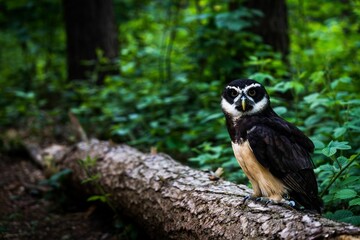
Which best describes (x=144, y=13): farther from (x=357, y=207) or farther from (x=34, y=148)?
(x=357, y=207)

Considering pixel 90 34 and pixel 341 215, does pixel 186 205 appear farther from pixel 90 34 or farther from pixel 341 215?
pixel 90 34

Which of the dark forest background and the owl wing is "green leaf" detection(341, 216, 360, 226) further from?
the dark forest background

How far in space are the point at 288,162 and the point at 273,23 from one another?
158 inches

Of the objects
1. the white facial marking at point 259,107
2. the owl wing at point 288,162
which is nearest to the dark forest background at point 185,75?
the owl wing at point 288,162

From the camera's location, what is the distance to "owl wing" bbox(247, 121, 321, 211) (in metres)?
2.98

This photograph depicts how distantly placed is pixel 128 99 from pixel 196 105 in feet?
3.70

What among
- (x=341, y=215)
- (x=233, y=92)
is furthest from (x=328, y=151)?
(x=233, y=92)

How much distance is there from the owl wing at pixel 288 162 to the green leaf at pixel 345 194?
0.22 metres

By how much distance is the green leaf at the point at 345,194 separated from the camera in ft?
8.94

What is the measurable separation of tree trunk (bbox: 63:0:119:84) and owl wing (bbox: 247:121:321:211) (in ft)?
19.0

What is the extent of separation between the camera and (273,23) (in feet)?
21.4

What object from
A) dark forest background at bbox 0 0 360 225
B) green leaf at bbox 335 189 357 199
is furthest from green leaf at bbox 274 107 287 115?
green leaf at bbox 335 189 357 199

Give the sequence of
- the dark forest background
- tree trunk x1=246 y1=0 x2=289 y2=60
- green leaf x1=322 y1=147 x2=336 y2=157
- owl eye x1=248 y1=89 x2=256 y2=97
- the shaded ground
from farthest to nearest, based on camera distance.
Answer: tree trunk x1=246 y1=0 x2=289 y2=60, the dark forest background, the shaded ground, owl eye x1=248 y1=89 x2=256 y2=97, green leaf x1=322 y1=147 x2=336 y2=157

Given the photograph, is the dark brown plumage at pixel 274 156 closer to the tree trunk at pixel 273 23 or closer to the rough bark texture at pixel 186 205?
the rough bark texture at pixel 186 205
